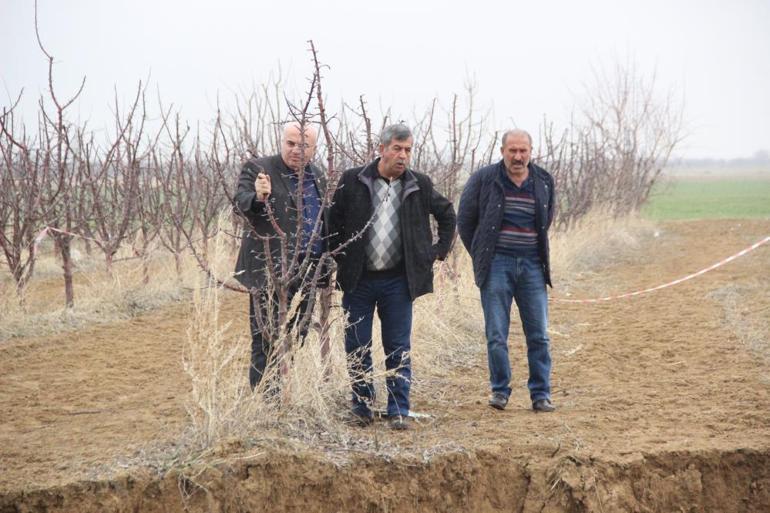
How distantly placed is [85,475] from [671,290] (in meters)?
8.90

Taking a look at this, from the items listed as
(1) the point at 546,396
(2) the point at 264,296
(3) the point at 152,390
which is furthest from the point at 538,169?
(3) the point at 152,390

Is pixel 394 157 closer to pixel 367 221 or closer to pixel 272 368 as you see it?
pixel 367 221

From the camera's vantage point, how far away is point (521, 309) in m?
5.62

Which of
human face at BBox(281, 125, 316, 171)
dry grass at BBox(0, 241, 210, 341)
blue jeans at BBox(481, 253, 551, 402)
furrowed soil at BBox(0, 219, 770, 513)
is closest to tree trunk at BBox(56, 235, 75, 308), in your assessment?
dry grass at BBox(0, 241, 210, 341)

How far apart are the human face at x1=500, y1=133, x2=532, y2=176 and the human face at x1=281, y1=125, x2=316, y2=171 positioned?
1.24m

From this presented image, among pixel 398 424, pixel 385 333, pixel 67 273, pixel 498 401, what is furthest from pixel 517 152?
pixel 67 273

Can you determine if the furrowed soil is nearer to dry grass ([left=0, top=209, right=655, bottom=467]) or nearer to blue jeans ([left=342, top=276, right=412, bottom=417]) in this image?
dry grass ([left=0, top=209, right=655, bottom=467])

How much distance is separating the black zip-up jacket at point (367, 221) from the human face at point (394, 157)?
0.09 meters

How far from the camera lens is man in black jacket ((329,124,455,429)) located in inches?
195

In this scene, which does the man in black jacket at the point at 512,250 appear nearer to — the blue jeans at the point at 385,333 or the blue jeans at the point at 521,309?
the blue jeans at the point at 521,309

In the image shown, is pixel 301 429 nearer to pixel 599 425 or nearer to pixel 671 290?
pixel 599 425

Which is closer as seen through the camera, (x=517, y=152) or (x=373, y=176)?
(x=373, y=176)

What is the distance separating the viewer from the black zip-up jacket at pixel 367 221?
495 centimetres

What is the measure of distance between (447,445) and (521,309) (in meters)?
1.24
